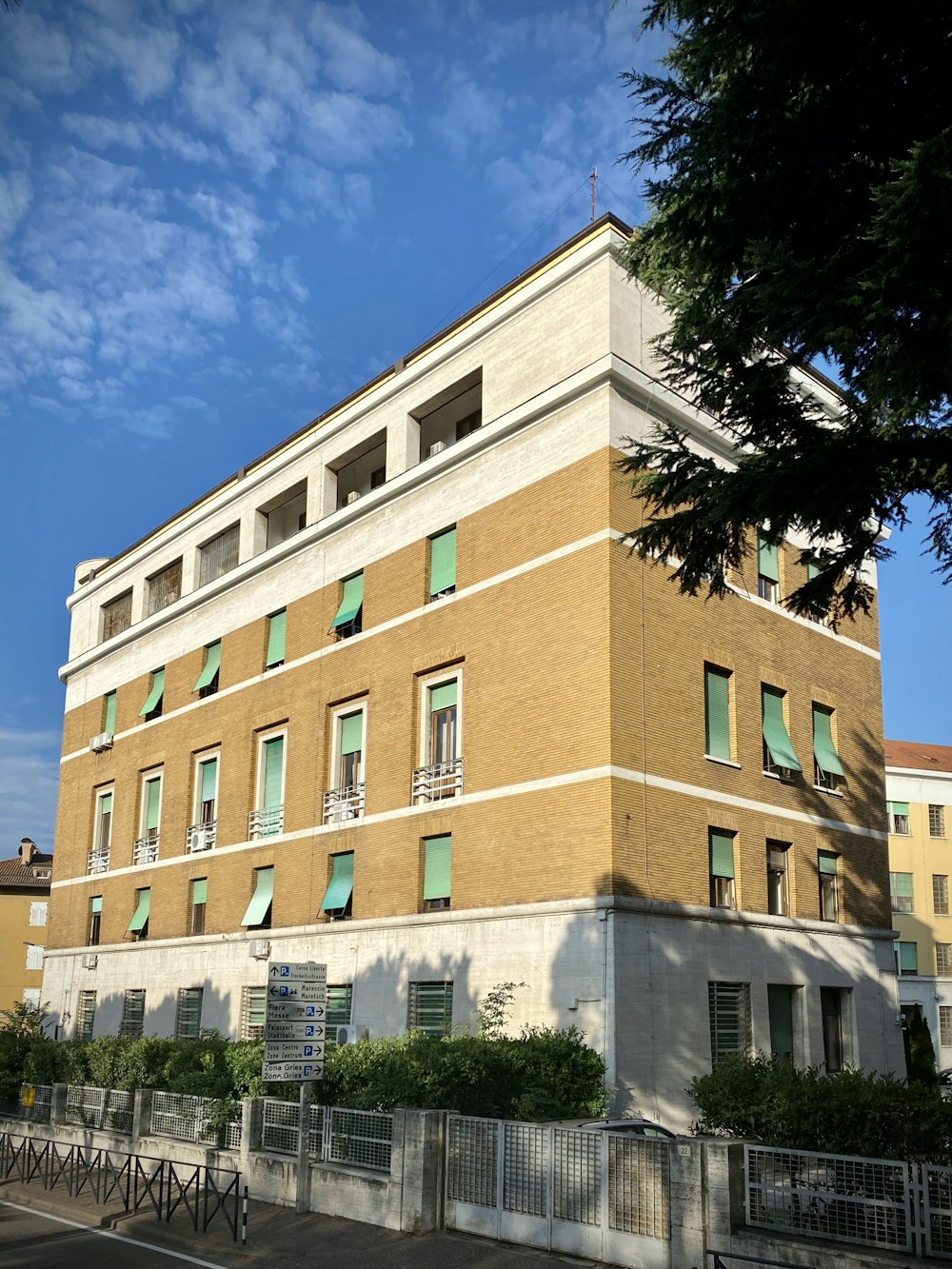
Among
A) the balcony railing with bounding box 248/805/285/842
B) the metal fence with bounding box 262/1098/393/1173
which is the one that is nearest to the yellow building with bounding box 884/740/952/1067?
the balcony railing with bounding box 248/805/285/842

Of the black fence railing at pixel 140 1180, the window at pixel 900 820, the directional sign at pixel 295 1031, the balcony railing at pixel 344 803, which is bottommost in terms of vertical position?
the black fence railing at pixel 140 1180

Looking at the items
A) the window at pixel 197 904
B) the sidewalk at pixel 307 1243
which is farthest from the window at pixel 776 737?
the window at pixel 197 904

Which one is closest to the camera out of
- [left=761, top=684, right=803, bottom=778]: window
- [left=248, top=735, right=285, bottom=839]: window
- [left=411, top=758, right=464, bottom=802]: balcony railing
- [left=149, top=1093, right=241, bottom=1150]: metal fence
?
[left=149, top=1093, right=241, bottom=1150]: metal fence

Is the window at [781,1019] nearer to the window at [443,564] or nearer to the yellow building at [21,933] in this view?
the window at [443,564]

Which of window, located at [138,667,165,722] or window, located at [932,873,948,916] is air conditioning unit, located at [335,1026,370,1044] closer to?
window, located at [138,667,165,722]

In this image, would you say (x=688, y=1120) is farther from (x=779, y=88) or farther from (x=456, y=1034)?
(x=779, y=88)

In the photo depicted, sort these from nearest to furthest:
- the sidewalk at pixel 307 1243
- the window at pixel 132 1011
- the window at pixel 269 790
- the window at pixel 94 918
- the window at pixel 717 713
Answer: the sidewalk at pixel 307 1243
the window at pixel 717 713
the window at pixel 269 790
the window at pixel 132 1011
the window at pixel 94 918

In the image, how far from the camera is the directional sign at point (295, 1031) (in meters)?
15.5

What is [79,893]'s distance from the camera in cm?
3731

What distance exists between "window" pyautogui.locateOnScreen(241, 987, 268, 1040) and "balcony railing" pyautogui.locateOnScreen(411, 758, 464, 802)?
7.02 metres

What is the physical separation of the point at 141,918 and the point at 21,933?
3785cm

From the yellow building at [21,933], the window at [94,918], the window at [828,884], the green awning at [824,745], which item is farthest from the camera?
the yellow building at [21,933]

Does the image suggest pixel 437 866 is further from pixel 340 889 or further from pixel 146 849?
pixel 146 849

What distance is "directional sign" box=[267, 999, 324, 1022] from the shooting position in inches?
613
